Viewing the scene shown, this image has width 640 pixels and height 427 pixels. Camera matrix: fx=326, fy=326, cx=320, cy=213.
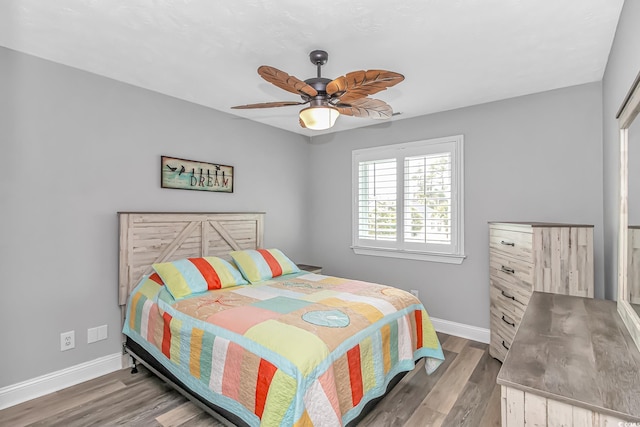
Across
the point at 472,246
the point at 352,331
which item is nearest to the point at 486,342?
the point at 472,246

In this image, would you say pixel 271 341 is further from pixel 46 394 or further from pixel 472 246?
pixel 472 246

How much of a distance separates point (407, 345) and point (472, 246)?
1572 mm

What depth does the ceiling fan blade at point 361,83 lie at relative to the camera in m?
1.81

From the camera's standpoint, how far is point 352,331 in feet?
6.61

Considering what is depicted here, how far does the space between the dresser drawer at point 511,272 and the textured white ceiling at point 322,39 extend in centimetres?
155

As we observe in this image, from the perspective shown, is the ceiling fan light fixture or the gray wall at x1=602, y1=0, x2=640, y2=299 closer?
the gray wall at x1=602, y1=0, x2=640, y2=299

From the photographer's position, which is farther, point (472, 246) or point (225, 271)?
point (472, 246)

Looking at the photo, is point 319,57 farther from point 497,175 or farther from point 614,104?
point 497,175

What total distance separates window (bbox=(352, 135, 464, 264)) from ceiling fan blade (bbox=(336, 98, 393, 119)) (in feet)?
4.78

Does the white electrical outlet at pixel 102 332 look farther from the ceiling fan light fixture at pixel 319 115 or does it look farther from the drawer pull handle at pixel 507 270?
the drawer pull handle at pixel 507 270

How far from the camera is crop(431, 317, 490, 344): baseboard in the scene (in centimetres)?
341

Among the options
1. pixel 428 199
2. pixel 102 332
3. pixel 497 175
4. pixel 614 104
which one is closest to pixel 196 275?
pixel 102 332

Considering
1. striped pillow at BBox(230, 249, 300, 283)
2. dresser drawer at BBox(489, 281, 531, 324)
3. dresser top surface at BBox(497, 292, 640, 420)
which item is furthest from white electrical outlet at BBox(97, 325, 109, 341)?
dresser drawer at BBox(489, 281, 531, 324)

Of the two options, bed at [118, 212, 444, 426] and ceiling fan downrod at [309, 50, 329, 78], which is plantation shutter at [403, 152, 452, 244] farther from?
ceiling fan downrod at [309, 50, 329, 78]
